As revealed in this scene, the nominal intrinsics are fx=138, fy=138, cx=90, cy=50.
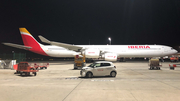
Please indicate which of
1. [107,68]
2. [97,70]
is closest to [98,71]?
[97,70]

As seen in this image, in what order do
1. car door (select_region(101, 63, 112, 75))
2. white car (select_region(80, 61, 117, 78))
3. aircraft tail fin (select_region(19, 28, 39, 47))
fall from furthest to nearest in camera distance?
aircraft tail fin (select_region(19, 28, 39, 47)) < car door (select_region(101, 63, 112, 75)) < white car (select_region(80, 61, 117, 78))

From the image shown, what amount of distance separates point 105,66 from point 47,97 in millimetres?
7071

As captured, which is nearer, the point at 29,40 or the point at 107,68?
the point at 107,68

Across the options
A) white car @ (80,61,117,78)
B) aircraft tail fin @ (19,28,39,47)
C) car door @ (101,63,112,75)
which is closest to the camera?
white car @ (80,61,117,78)

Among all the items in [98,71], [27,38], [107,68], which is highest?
[27,38]

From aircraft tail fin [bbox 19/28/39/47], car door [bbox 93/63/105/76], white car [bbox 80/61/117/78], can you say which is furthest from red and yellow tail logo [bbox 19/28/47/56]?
car door [bbox 93/63/105/76]

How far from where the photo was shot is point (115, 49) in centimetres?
3362

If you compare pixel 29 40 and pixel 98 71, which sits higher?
pixel 29 40

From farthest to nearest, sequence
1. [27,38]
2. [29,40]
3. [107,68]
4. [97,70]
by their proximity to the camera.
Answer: [29,40] < [27,38] < [107,68] < [97,70]

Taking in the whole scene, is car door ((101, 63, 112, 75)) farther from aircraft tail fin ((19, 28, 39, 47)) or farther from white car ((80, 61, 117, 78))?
aircraft tail fin ((19, 28, 39, 47))

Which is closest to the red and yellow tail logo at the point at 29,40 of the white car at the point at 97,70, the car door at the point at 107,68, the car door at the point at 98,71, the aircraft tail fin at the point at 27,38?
the aircraft tail fin at the point at 27,38

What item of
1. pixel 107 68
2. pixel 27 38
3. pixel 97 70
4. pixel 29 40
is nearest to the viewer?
pixel 97 70

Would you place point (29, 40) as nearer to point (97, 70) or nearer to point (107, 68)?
point (97, 70)

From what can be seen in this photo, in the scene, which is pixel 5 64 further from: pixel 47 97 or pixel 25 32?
pixel 47 97
